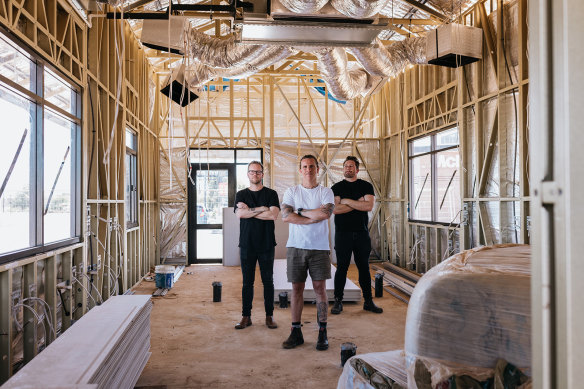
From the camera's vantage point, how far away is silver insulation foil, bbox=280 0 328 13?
3.13 meters

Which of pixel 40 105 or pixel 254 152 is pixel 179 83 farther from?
pixel 254 152

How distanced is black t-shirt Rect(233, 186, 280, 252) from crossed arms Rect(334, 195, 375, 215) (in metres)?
0.67

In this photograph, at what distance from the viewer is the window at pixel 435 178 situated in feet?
19.6

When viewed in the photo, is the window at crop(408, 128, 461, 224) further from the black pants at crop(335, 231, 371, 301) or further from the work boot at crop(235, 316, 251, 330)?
the work boot at crop(235, 316, 251, 330)

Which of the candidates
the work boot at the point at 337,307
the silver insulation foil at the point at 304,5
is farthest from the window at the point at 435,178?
the silver insulation foil at the point at 304,5

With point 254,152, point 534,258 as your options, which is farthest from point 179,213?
point 534,258

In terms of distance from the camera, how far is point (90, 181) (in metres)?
4.34

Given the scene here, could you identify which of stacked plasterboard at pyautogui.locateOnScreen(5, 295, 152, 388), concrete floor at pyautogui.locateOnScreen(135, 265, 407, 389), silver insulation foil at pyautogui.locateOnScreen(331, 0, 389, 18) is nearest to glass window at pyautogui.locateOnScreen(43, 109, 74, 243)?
stacked plasterboard at pyautogui.locateOnScreen(5, 295, 152, 388)

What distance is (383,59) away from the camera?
4781 millimetres

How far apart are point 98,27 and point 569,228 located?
192 inches

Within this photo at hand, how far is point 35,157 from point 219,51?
7.91 ft

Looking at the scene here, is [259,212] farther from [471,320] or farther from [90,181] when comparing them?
[471,320]

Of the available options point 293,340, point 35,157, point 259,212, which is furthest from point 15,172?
point 293,340

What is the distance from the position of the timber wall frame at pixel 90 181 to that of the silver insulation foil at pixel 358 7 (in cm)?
171
